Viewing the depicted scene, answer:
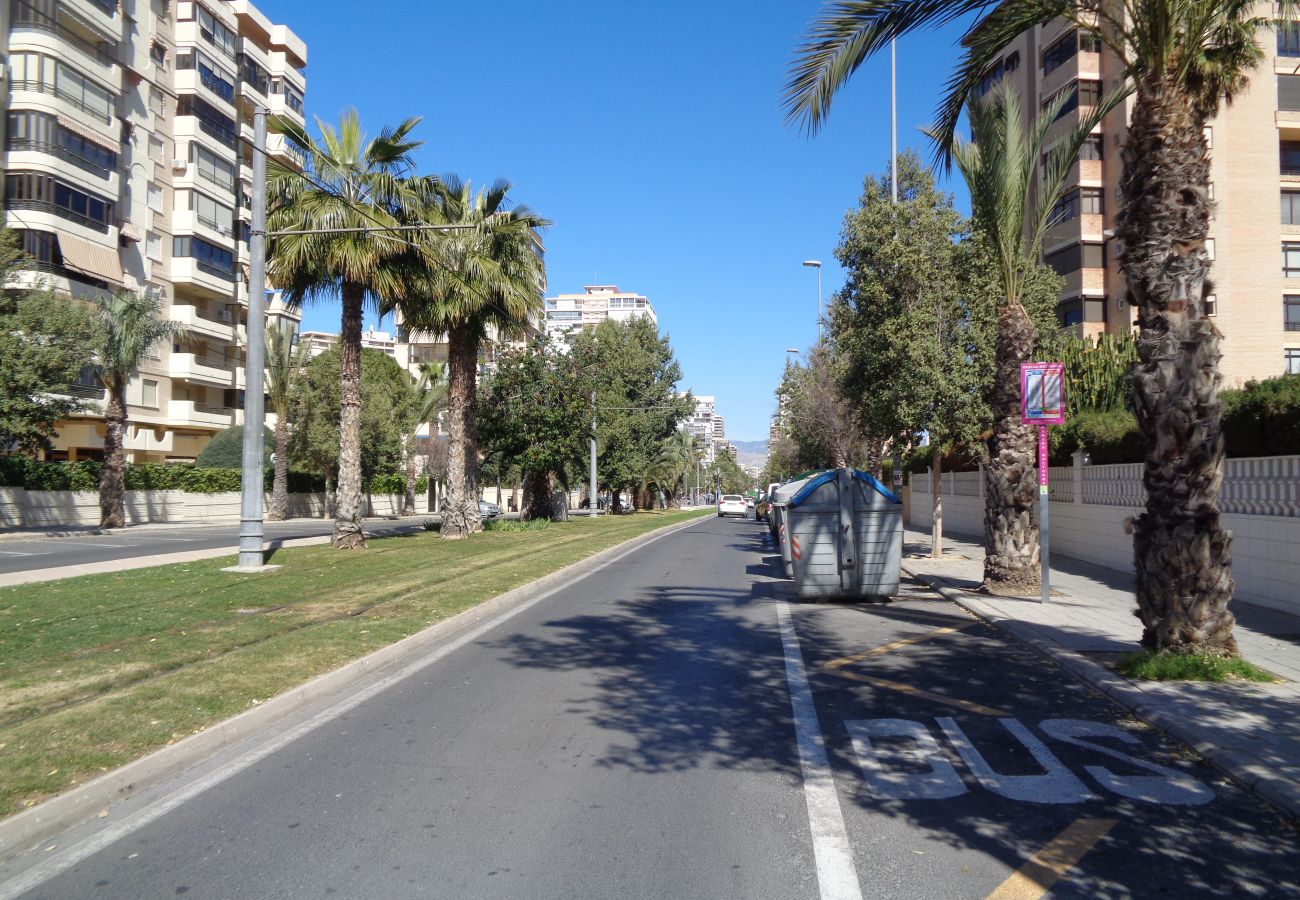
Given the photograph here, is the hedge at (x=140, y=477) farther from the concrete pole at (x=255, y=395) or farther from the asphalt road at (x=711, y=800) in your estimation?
the asphalt road at (x=711, y=800)

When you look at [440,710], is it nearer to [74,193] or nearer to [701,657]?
[701,657]

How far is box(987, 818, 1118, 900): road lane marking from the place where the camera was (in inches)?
171

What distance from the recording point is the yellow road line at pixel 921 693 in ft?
25.2

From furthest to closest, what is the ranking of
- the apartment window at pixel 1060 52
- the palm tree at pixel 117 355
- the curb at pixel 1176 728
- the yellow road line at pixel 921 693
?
the apartment window at pixel 1060 52, the palm tree at pixel 117 355, the yellow road line at pixel 921 693, the curb at pixel 1176 728

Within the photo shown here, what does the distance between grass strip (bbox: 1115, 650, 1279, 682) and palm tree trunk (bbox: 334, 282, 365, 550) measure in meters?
17.8

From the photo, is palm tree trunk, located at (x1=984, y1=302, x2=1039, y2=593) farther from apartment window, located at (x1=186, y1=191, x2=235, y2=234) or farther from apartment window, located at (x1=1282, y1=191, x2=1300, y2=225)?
apartment window, located at (x1=186, y1=191, x2=235, y2=234)

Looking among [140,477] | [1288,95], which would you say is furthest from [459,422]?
[1288,95]

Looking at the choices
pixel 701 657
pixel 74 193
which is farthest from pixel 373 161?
pixel 74 193

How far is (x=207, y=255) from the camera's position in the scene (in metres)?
51.6

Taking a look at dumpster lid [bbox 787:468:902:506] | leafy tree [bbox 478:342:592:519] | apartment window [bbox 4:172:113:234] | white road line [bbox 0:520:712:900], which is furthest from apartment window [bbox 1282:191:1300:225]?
apartment window [bbox 4:172:113:234]

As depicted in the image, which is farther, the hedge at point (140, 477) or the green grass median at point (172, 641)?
the hedge at point (140, 477)

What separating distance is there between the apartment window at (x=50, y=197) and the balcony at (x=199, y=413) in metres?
9.79

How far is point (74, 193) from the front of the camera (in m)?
41.4

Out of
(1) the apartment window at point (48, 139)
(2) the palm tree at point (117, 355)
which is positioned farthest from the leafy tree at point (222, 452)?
(1) the apartment window at point (48, 139)
